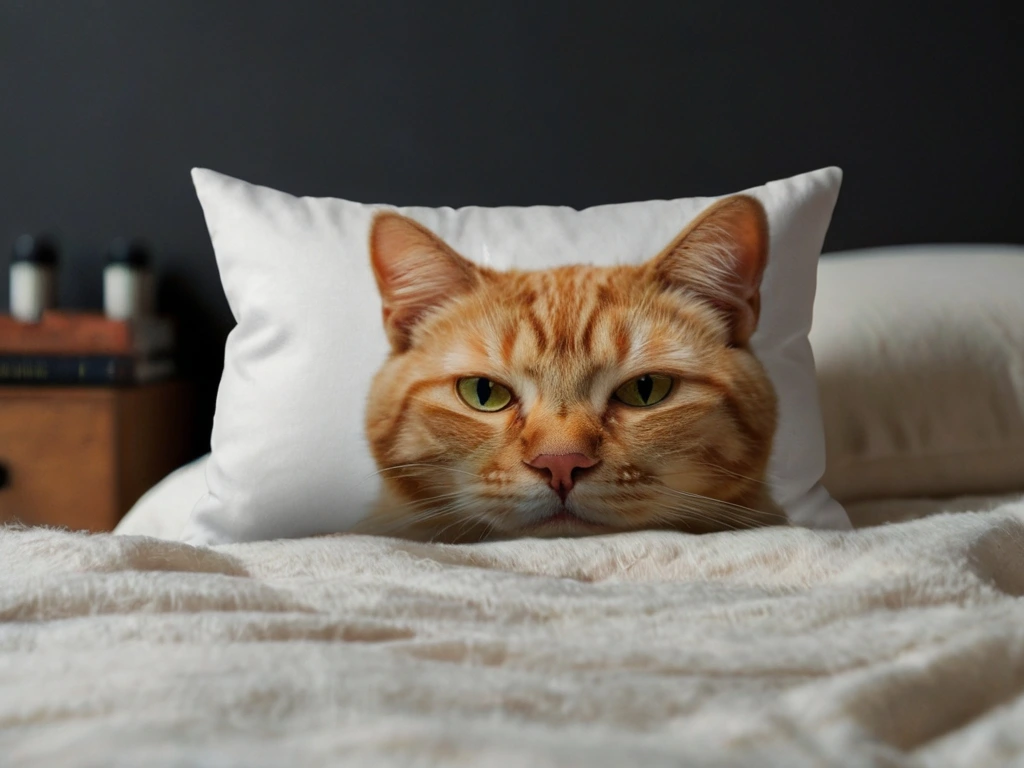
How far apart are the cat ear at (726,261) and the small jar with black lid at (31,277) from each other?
1236 millimetres

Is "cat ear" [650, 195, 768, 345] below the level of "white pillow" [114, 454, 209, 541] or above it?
above

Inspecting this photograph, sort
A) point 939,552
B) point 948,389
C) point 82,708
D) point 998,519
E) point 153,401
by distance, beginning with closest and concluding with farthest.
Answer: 1. point 82,708
2. point 939,552
3. point 998,519
4. point 948,389
5. point 153,401

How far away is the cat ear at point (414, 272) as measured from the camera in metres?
1.01

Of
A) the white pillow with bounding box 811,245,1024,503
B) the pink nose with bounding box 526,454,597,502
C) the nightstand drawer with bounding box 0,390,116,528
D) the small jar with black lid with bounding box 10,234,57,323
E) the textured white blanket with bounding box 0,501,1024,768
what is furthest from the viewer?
the small jar with black lid with bounding box 10,234,57,323

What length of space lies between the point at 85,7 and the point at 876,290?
5.21 ft

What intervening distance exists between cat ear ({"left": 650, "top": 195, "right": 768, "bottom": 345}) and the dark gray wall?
818mm

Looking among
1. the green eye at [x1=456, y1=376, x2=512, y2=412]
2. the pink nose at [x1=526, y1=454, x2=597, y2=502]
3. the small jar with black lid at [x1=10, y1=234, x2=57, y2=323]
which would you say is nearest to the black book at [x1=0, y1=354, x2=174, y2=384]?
the small jar with black lid at [x1=10, y1=234, x2=57, y2=323]

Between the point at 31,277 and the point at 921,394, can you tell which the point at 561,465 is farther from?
the point at 31,277

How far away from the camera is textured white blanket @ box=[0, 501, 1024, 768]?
17.9 inches

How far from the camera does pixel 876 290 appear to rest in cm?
132

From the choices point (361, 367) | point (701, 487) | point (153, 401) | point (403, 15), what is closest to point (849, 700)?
point (701, 487)

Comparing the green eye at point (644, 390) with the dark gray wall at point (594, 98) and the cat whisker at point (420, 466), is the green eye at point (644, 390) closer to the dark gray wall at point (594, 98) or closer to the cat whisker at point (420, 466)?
the cat whisker at point (420, 466)

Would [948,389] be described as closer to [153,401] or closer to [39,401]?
[153,401]

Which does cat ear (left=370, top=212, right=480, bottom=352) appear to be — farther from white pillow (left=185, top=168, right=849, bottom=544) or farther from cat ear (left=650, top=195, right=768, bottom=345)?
cat ear (left=650, top=195, right=768, bottom=345)
